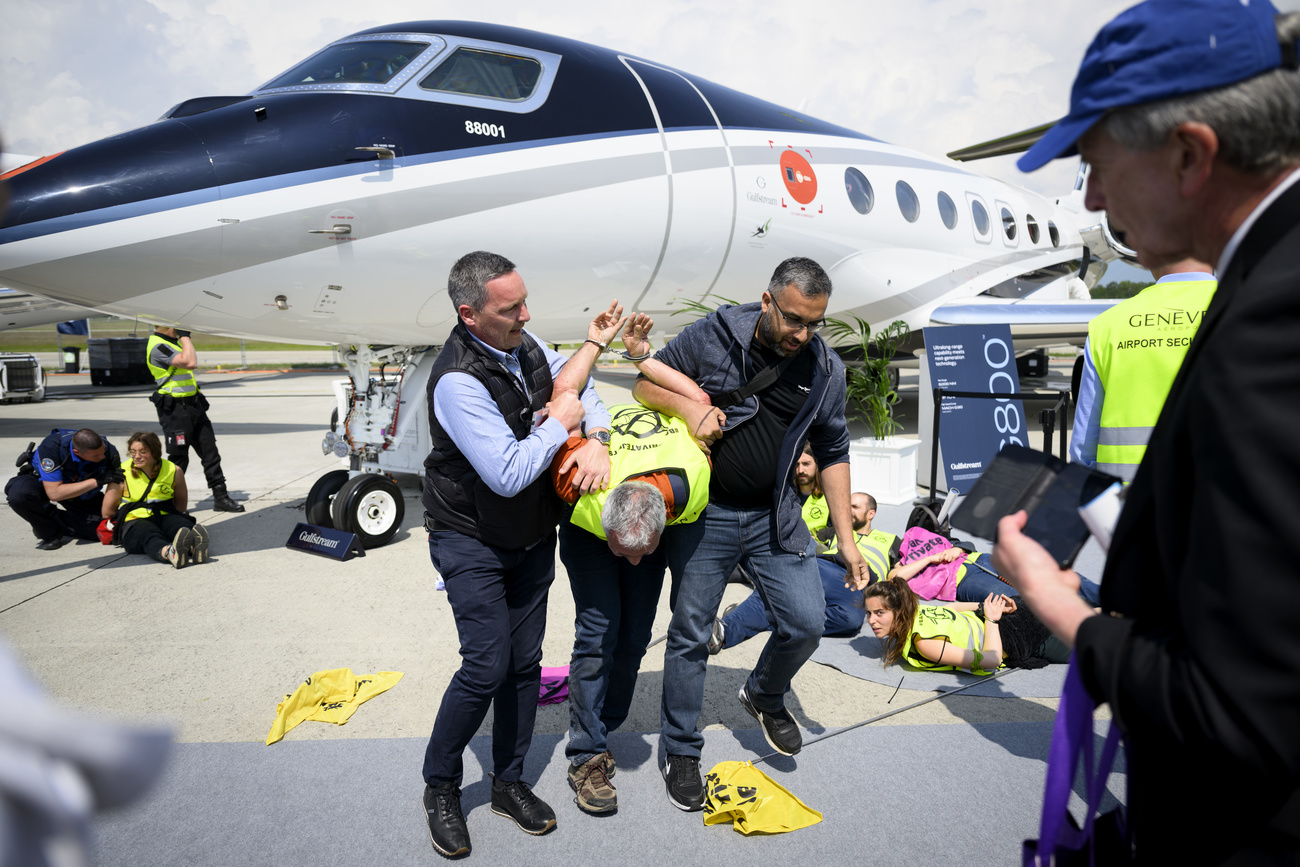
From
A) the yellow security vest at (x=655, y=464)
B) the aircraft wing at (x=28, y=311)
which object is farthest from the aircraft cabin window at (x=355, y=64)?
the aircraft wing at (x=28, y=311)

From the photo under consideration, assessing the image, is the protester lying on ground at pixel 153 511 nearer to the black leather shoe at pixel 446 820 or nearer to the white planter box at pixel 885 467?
the black leather shoe at pixel 446 820

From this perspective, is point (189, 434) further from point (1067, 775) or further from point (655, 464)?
point (1067, 775)

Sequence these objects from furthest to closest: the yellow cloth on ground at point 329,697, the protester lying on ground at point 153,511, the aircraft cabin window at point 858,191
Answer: the aircraft cabin window at point 858,191 → the protester lying on ground at point 153,511 → the yellow cloth on ground at point 329,697

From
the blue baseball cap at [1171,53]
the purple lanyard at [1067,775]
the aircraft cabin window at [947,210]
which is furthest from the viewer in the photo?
the aircraft cabin window at [947,210]

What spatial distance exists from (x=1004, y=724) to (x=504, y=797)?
2165 mm

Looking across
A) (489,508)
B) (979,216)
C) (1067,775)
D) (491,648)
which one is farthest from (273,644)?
(979,216)

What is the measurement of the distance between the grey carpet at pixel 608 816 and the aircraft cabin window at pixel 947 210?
761cm

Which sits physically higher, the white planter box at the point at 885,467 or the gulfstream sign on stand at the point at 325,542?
Answer: the white planter box at the point at 885,467

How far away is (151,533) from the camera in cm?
579

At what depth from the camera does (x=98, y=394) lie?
20.9 meters

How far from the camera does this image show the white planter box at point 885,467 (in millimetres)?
7254

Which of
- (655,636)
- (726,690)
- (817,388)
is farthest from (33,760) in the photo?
(655,636)

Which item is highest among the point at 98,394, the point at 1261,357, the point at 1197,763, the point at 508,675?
the point at 1261,357

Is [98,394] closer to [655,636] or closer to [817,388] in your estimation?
[655,636]
